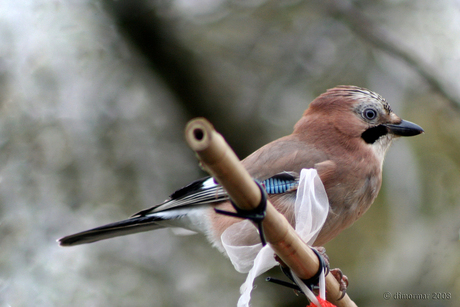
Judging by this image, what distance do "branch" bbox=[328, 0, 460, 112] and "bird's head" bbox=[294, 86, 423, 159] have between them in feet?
3.50

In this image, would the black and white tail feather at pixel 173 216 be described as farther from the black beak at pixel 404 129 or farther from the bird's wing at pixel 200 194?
the black beak at pixel 404 129

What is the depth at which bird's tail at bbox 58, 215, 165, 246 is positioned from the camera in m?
2.35

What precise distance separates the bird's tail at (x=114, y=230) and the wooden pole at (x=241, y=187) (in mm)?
1260

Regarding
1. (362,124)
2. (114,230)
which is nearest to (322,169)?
(362,124)

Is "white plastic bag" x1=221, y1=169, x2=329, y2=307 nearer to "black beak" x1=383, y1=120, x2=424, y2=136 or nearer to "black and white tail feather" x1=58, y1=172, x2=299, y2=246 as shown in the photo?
"black and white tail feather" x1=58, y1=172, x2=299, y2=246

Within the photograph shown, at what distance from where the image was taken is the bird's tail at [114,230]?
2.35 meters

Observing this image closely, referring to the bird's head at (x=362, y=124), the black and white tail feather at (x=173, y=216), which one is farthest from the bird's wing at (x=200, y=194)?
the bird's head at (x=362, y=124)

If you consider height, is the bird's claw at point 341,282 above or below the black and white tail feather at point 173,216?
below

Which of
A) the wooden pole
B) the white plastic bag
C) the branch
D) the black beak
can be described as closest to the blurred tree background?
the branch

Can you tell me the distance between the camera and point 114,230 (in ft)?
7.95

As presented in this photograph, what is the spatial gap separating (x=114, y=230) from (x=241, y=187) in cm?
157

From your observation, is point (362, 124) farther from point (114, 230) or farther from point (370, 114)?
point (114, 230)

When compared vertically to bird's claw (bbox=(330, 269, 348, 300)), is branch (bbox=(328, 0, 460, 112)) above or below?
above

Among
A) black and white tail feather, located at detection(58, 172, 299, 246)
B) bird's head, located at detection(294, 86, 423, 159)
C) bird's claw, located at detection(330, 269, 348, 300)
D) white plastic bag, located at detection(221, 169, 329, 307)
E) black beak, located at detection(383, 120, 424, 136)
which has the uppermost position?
black and white tail feather, located at detection(58, 172, 299, 246)
